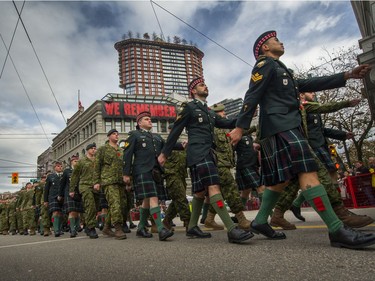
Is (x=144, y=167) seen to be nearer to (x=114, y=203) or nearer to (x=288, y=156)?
(x=114, y=203)

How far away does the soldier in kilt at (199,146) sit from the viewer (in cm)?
396

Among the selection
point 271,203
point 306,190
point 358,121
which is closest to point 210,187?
point 271,203

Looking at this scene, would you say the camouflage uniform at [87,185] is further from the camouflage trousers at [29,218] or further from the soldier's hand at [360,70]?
the camouflage trousers at [29,218]

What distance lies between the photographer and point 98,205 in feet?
27.0

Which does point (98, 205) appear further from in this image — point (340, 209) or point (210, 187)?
point (340, 209)

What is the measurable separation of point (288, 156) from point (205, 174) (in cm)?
132

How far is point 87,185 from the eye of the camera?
7.44 meters

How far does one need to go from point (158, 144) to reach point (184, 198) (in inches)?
40.0

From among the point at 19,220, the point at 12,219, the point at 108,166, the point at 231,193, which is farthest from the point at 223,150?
the point at 12,219

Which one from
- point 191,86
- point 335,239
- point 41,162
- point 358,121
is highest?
point 41,162

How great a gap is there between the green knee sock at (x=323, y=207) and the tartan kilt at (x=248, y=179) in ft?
11.0

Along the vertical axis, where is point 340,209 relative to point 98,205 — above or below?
below

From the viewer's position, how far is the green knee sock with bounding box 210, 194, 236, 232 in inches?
140

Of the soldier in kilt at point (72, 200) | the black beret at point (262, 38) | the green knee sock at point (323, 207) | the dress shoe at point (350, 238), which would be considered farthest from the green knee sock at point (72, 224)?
the dress shoe at point (350, 238)
